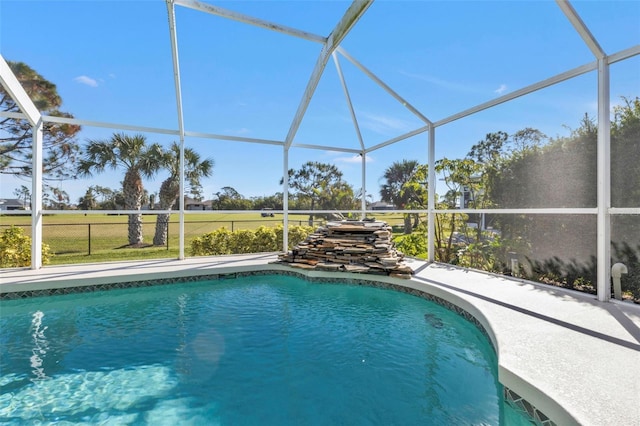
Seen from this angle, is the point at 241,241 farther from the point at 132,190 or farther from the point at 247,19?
the point at 247,19

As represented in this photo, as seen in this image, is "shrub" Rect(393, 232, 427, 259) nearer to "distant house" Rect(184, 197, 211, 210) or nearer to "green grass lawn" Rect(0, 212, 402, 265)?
"green grass lawn" Rect(0, 212, 402, 265)

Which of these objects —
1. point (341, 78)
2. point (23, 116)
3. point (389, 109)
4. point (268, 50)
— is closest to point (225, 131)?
point (268, 50)

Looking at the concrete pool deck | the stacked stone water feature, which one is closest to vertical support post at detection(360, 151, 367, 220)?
the stacked stone water feature

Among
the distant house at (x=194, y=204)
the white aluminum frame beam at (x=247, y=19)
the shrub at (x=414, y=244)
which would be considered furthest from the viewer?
the distant house at (x=194, y=204)

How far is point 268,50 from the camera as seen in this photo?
6.93 m

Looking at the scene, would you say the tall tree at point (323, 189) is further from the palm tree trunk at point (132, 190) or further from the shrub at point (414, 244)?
the palm tree trunk at point (132, 190)

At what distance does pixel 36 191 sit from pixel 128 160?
373 centimetres

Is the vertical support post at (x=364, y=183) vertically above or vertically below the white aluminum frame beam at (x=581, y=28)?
below

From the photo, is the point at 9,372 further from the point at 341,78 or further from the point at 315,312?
the point at 341,78

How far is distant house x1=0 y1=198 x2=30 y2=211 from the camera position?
5.64 meters

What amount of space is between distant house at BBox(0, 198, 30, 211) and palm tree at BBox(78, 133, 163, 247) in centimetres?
232

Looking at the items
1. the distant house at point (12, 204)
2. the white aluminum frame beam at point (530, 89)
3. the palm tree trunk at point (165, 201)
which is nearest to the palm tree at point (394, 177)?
the white aluminum frame beam at point (530, 89)

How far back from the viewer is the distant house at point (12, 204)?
5.64 m

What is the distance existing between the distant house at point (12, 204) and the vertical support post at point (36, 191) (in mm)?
237
